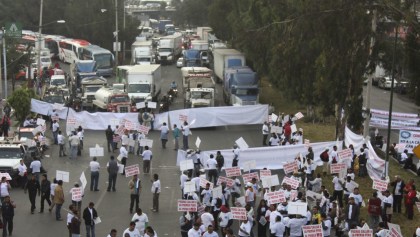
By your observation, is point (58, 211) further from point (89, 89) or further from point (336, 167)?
point (89, 89)

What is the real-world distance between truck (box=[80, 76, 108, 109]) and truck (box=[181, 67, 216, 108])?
603 centimetres

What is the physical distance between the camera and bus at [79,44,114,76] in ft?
242

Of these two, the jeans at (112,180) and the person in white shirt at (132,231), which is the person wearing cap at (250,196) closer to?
the person in white shirt at (132,231)

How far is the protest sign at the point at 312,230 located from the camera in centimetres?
1975

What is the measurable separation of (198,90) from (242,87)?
404cm

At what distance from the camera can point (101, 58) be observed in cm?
7438

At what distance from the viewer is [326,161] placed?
31.8 meters

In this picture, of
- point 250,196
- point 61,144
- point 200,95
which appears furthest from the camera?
point 200,95

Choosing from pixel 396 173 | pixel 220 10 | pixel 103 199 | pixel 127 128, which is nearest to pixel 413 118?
pixel 396 173

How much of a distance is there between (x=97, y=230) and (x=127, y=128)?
12.1m

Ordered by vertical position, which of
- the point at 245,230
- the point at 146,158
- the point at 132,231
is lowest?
the point at 146,158

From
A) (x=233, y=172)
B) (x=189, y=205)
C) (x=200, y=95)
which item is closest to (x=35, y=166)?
(x=233, y=172)

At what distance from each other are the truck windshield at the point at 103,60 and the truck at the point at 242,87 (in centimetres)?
2241

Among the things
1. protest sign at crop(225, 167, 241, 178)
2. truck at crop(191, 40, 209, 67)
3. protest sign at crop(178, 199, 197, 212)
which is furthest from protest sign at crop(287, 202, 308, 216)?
truck at crop(191, 40, 209, 67)
